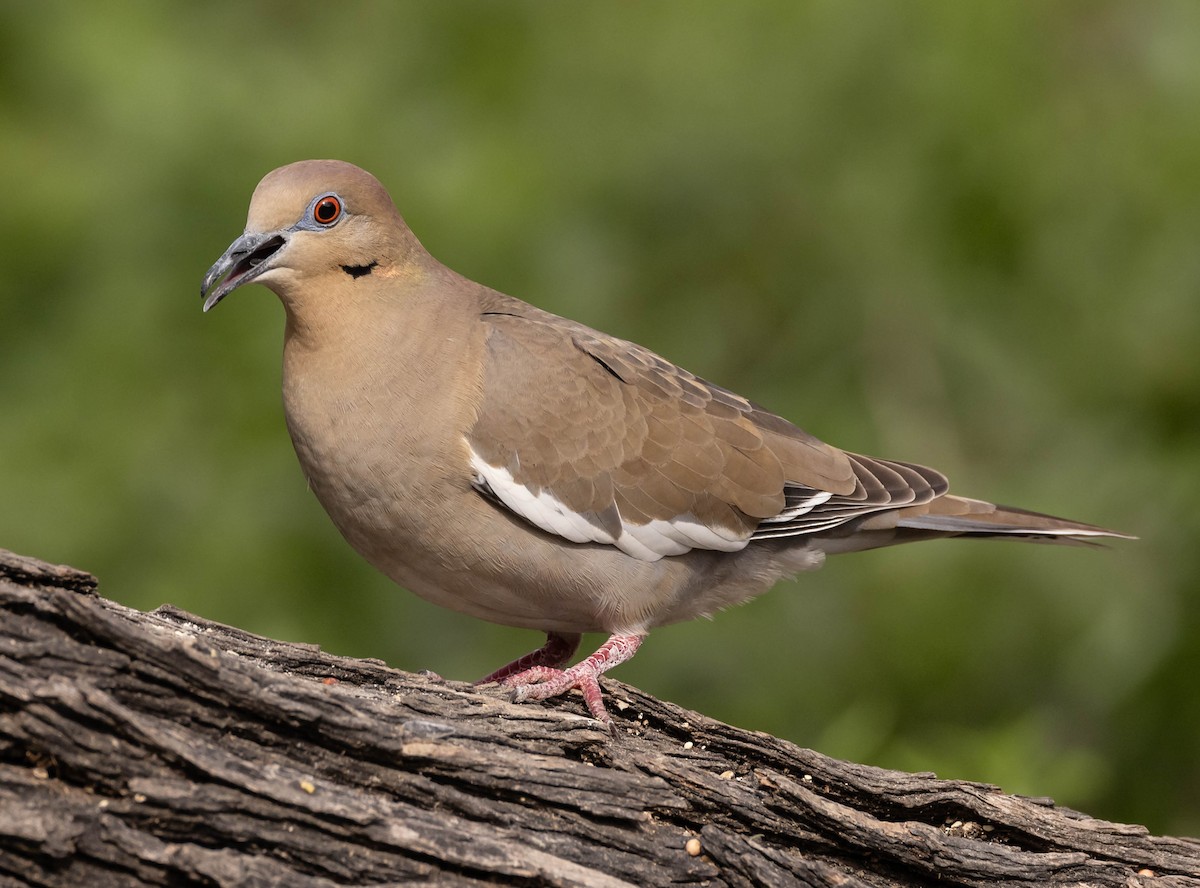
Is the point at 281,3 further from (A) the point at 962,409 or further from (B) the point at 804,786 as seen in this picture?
(B) the point at 804,786

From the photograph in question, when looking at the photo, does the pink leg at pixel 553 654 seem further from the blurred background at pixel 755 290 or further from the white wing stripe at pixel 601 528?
the blurred background at pixel 755 290

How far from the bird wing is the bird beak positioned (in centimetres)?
71

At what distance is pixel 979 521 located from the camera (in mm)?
4844

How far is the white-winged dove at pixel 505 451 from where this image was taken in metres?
3.97

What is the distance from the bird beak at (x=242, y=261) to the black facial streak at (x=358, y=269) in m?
0.21

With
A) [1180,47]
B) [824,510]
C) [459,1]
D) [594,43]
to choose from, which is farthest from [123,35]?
[1180,47]

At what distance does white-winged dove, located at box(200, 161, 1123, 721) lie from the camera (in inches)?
156

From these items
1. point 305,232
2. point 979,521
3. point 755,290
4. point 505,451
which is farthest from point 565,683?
point 755,290

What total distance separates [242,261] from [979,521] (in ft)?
8.70

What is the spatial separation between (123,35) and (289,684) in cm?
584

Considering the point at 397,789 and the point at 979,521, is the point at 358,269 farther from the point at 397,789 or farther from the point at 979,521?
the point at 979,521

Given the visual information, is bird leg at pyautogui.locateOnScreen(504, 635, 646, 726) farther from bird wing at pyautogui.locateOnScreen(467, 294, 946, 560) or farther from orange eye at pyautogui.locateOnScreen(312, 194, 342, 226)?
orange eye at pyautogui.locateOnScreen(312, 194, 342, 226)

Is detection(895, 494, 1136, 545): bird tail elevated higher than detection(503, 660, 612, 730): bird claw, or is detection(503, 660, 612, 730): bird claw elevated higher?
detection(895, 494, 1136, 545): bird tail

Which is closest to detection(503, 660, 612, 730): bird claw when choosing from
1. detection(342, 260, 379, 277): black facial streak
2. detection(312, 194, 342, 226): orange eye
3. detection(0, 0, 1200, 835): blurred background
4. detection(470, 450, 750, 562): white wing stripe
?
detection(470, 450, 750, 562): white wing stripe
